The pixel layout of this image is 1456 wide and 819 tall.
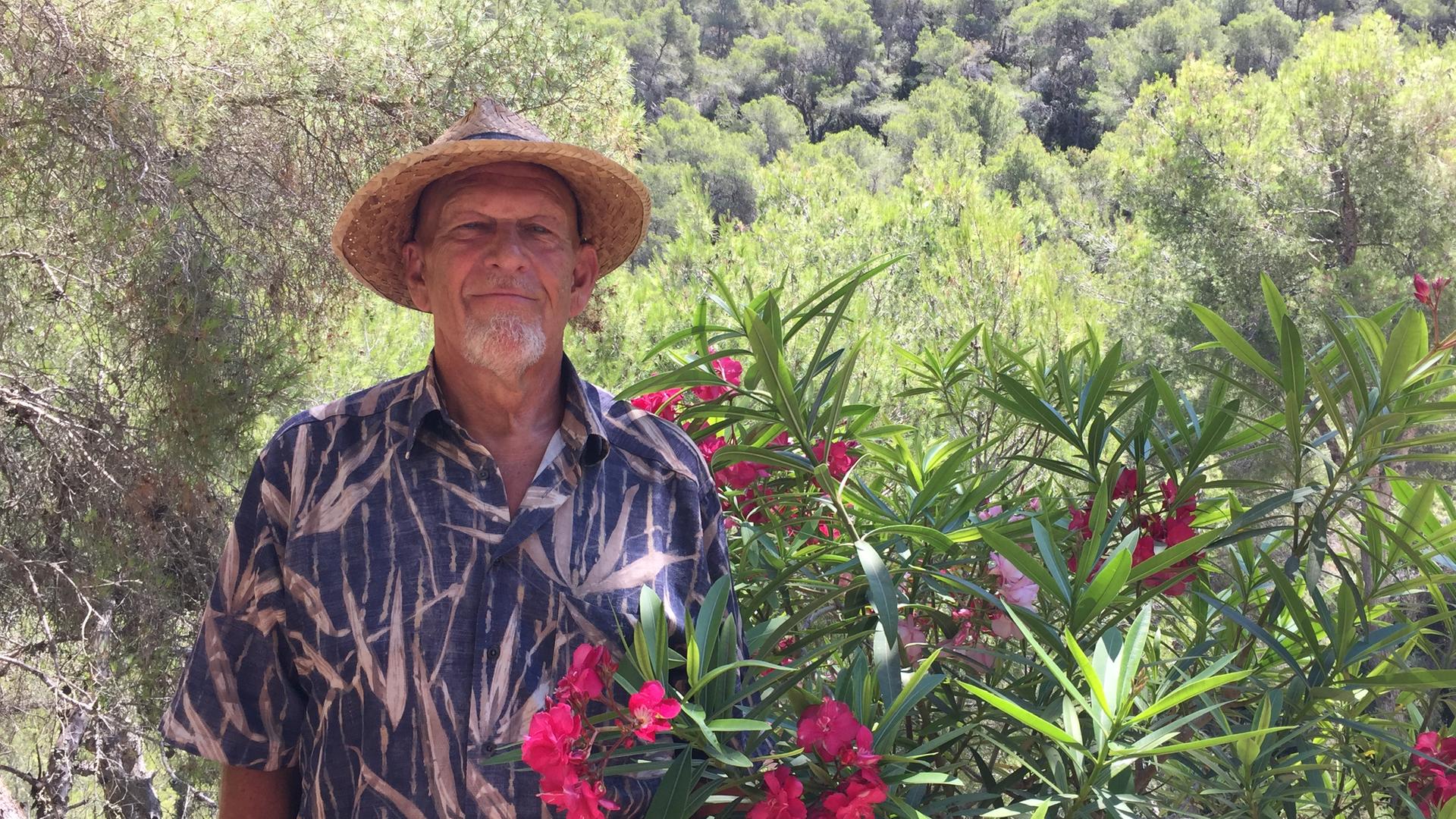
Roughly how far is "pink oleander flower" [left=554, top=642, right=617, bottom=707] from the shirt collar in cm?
37

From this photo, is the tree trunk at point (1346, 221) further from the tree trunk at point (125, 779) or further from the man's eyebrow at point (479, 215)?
the man's eyebrow at point (479, 215)

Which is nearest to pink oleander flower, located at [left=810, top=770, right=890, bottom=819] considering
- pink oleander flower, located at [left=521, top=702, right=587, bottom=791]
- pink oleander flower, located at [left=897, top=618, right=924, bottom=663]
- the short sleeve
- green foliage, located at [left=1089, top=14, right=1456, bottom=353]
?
pink oleander flower, located at [left=521, top=702, right=587, bottom=791]

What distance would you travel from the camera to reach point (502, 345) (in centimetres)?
124

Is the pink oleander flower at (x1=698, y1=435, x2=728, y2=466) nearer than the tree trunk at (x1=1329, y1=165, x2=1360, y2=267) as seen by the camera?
Yes

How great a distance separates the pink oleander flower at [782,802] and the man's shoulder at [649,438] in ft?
1.41

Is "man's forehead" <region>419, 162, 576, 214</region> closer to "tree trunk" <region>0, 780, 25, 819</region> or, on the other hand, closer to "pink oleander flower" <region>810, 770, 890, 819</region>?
"pink oleander flower" <region>810, 770, 890, 819</region>

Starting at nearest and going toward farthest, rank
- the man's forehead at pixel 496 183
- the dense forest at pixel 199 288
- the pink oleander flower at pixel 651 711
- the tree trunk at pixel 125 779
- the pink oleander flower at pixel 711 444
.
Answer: the pink oleander flower at pixel 651 711, the man's forehead at pixel 496 183, the pink oleander flower at pixel 711 444, the dense forest at pixel 199 288, the tree trunk at pixel 125 779

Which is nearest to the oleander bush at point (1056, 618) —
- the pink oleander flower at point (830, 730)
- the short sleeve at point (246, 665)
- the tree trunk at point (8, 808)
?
the pink oleander flower at point (830, 730)

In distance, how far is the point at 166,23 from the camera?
130 inches

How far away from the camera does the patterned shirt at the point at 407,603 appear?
1.12 m

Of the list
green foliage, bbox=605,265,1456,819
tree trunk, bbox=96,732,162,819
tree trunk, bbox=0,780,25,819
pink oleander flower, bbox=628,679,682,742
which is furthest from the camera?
tree trunk, bbox=96,732,162,819

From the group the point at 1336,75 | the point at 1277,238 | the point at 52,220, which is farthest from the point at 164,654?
the point at 1336,75

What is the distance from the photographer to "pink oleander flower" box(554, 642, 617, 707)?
0.90 m

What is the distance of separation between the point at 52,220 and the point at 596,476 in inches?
94.7
